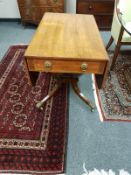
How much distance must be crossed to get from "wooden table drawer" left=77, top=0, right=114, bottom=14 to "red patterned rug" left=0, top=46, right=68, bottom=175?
1.56 meters

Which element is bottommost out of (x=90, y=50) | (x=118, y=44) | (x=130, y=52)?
(x=130, y=52)

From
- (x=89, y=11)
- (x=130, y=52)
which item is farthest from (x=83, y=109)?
(x=89, y=11)

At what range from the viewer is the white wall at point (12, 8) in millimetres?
3133

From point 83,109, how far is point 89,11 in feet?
6.63

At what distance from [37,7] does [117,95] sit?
2129 millimetres

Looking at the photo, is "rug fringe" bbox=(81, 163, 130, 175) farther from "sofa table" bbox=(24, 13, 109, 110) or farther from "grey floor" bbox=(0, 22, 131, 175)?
"sofa table" bbox=(24, 13, 109, 110)

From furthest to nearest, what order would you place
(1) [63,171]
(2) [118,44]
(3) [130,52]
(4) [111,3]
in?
(4) [111,3] → (3) [130,52] → (2) [118,44] → (1) [63,171]

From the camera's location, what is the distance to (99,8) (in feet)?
9.19

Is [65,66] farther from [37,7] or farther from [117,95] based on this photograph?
[37,7]

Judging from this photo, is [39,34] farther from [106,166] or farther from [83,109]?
[106,166]

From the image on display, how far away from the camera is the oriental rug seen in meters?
1.54

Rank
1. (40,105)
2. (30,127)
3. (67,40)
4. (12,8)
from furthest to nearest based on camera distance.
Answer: (12,8), (40,105), (30,127), (67,40)

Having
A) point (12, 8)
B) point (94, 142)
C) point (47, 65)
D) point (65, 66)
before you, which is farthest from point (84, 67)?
point (12, 8)

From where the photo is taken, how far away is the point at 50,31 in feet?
4.67
